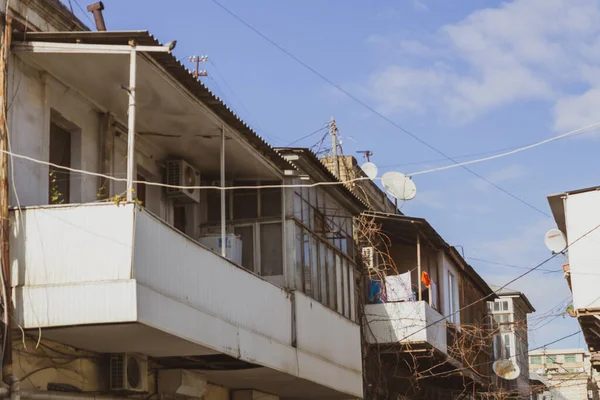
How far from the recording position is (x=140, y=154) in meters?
15.2

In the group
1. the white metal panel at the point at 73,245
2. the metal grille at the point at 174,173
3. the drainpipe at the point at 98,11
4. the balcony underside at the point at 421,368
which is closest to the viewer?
the white metal panel at the point at 73,245

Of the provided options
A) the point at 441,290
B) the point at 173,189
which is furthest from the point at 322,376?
the point at 441,290

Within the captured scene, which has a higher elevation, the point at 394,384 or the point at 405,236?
the point at 405,236

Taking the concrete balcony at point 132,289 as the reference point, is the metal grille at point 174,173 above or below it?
above

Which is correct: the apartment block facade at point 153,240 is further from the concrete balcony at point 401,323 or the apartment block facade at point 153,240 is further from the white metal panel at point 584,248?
the white metal panel at point 584,248

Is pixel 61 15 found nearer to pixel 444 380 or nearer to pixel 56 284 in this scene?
pixel 56 284

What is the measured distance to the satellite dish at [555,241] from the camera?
22.8 meters

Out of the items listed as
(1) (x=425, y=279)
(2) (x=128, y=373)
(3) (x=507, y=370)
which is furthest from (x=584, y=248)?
(2) (x=128, y=373)

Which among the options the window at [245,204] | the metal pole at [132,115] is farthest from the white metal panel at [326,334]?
the metal pole at [132,115]

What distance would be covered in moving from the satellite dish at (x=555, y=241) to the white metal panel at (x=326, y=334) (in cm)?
600

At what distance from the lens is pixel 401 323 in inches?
872

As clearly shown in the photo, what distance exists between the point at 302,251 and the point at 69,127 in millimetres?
5299

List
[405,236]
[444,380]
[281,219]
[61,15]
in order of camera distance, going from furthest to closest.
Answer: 1. [444,380]
2. [405,236]
3. [281,219]
4. [61,15]

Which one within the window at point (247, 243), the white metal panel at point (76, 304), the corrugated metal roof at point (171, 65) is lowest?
the white metal panel at point (76, 304)
